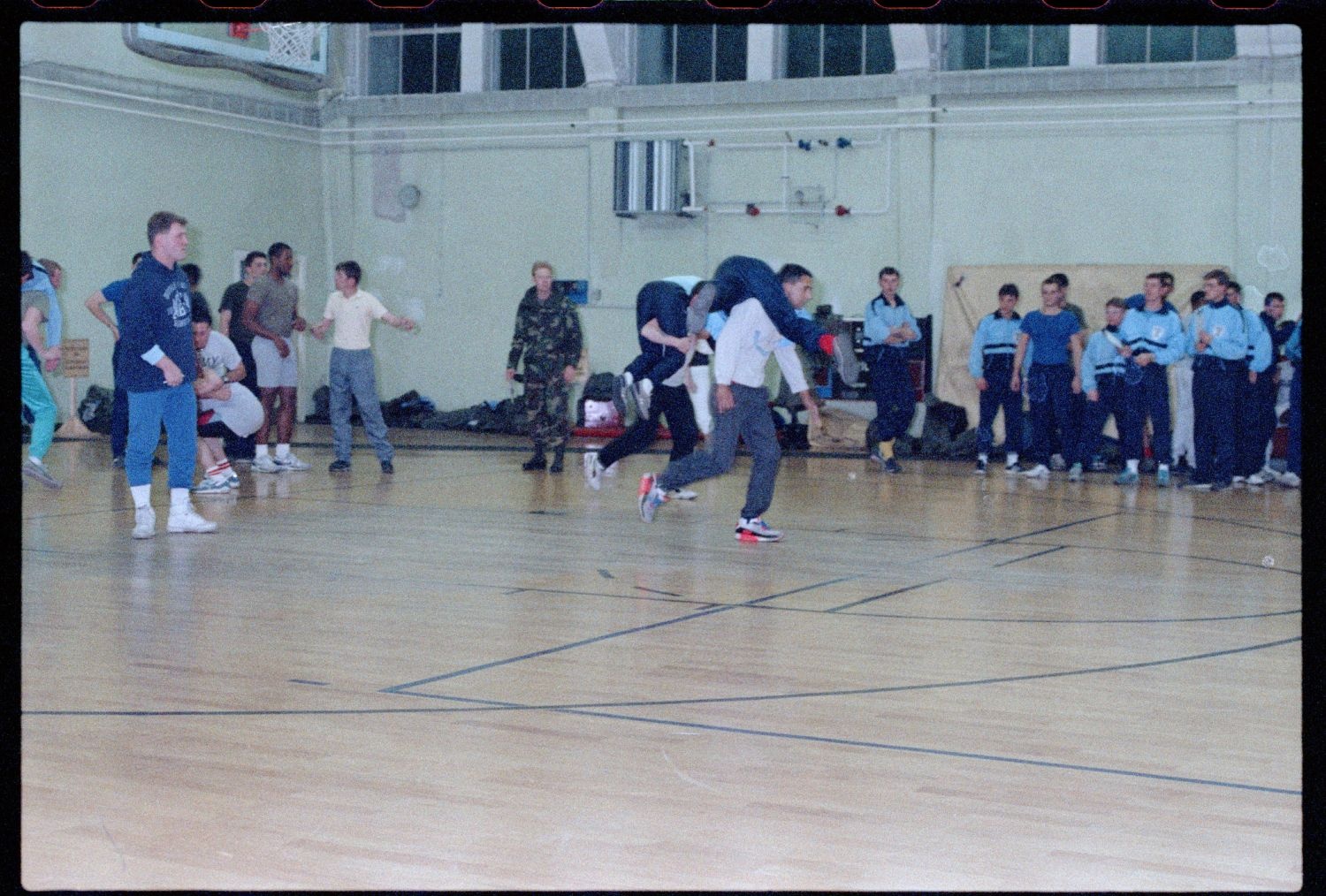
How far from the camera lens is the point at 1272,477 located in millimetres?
13742

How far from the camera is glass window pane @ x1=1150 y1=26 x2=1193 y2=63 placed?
54.5 feet

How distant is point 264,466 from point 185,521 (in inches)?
162

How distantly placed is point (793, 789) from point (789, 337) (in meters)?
4.97

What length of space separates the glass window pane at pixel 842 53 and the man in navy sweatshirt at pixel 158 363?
1084 centimetres

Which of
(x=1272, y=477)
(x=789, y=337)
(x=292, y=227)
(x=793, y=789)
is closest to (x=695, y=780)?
(x=793, y=789)

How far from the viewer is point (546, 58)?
19703 millimetres

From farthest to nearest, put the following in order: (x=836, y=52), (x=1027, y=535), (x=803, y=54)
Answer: (x=803, y=54)
(x=836, y=52)
(x=1027, y=535)

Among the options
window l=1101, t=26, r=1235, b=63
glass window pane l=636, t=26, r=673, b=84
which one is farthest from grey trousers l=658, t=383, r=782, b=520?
glass window pane l=636, t=26, r=673, b=84

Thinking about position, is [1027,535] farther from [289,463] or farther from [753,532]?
[289,463]

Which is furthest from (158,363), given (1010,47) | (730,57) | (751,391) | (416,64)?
(416,64)

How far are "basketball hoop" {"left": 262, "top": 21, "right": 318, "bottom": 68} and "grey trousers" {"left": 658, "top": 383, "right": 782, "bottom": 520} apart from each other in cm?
985

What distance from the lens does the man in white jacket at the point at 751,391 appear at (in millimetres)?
8797

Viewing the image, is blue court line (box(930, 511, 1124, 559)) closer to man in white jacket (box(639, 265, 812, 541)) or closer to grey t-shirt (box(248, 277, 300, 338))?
man in white jacket (box(639, 265, 812, 541))
